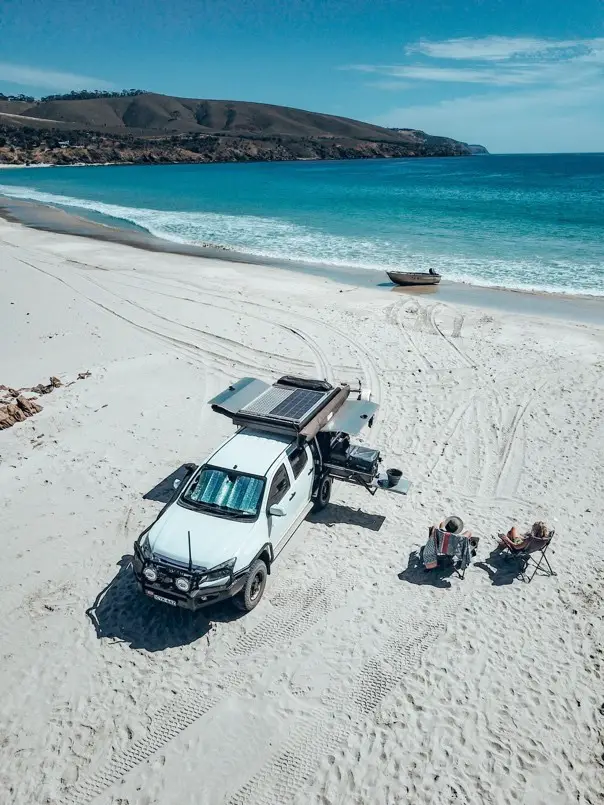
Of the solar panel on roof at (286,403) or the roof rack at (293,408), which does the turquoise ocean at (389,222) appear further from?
the solar panel on roof at (286,403)

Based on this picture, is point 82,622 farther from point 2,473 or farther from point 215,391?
point 215,391

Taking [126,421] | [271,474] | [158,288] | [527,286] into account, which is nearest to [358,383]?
[126,421]

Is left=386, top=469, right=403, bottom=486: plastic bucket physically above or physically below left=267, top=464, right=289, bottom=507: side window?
below

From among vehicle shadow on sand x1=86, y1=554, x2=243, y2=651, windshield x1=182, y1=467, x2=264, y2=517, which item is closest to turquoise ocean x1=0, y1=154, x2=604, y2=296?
windshield x1=182, y1=467, x2=264, y2=517

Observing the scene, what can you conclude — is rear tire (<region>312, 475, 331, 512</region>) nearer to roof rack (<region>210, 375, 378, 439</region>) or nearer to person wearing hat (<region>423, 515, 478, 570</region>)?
roof rack (<region>210, 375, 378, 439</region>)

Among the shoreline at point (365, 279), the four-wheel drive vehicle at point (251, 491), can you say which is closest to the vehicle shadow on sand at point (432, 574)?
the four-wheel drive vehicle at point (251, 491)

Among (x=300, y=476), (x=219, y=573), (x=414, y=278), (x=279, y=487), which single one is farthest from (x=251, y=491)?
(x=414, y=278)
